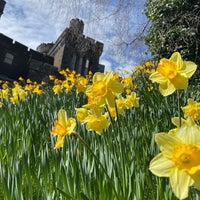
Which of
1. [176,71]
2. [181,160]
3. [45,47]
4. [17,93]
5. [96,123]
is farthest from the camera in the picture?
[45,47]

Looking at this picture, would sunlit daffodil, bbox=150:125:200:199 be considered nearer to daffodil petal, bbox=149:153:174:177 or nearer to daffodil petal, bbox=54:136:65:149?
daffodil petal, bbox=149:153:174:177

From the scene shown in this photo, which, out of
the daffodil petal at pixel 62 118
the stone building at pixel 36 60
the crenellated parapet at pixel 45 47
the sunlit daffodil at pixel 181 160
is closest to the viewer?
the sunlit daffodil at pixel 181 160

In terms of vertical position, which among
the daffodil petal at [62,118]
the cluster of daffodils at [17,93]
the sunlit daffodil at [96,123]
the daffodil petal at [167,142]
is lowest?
the daffodil petal at [167,142]

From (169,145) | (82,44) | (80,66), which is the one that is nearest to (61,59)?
(80,66)

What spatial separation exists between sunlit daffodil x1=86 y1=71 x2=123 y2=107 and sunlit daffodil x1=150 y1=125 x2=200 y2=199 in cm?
34

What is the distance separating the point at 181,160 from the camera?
48 cm

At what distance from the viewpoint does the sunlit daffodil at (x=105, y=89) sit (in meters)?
0.84

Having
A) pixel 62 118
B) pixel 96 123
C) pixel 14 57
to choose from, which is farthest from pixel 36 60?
pixel 62 118

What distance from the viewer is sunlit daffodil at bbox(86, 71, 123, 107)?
839mm

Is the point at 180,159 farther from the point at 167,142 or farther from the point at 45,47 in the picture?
the point at 45,47

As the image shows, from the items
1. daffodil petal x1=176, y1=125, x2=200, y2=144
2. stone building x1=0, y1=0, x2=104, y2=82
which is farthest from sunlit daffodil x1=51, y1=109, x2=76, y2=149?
stone building x1=0, y1=0, x2=104, y2=82

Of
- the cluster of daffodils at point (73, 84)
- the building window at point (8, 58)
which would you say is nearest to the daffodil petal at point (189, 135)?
the cluster of daffodils at point (73, 84)

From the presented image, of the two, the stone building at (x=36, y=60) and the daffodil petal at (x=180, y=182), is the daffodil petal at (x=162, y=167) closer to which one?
the daffodil petal at (x=180, y=182)

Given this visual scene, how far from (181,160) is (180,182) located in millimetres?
48
